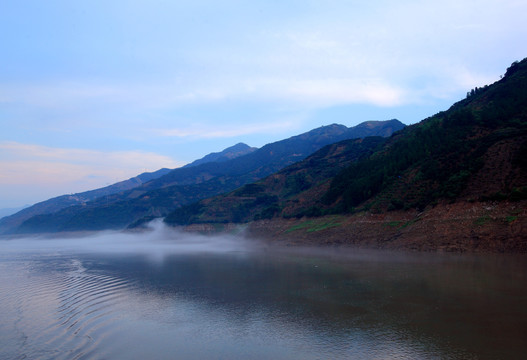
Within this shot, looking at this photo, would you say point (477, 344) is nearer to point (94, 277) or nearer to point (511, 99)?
point (94, 277)

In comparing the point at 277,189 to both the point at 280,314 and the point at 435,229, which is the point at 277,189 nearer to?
the point at 435,229

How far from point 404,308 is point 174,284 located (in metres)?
16.8

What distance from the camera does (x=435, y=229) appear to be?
44.7 m

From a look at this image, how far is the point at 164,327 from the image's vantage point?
18078 mm

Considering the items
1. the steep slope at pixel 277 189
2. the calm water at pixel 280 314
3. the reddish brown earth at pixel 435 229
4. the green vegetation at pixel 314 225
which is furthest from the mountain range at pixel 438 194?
the calm water at pixel 280 314

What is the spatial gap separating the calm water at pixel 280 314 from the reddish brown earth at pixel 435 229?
4633 millimetres

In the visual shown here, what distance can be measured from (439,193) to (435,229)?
7.15 m

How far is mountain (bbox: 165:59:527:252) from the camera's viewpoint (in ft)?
135

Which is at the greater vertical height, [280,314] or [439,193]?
[439,193]

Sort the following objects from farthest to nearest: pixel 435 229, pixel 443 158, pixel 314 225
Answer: pixel 314 225 < pixel 443 158 < pixel 435 229

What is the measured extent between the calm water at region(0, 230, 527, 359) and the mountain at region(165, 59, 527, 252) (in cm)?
846

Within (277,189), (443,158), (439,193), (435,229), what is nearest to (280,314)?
(435,229)

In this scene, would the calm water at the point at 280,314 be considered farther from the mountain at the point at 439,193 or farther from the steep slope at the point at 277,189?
the steep slope at the point at 277,189

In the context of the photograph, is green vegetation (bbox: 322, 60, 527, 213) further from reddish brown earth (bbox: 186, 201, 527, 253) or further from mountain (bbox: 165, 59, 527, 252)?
reddish brown earth (bbox: 186, 201, 527, 253)
